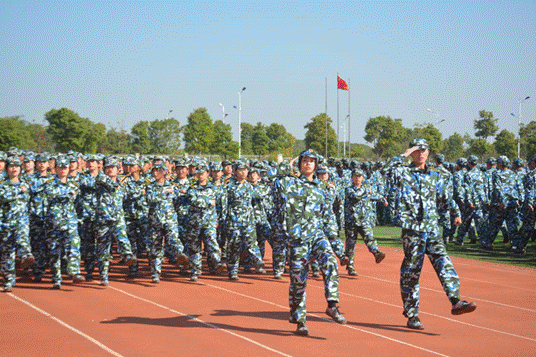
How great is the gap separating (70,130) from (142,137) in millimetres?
8348

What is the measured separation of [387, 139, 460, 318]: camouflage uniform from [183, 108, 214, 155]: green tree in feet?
187

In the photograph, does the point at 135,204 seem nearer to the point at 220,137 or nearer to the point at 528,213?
the point at 528,213

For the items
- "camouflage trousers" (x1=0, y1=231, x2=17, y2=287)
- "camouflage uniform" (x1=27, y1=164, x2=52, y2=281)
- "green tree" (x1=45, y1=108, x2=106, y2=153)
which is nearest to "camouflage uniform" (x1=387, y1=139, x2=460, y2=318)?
"camouflage trousers" (x1=0, y1=231, x2=17, y2=287)

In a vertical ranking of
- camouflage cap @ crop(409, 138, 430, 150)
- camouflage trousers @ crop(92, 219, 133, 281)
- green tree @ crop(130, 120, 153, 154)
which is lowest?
camouflage trousers @ crop(92, 219, 133, 281)

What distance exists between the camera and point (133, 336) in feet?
26.0

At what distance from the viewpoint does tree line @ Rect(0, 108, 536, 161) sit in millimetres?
59531

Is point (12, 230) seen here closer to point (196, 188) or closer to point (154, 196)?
point (154, 196)

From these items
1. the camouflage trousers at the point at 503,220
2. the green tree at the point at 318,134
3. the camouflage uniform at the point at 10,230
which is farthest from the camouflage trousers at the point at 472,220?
the green tree at the point at 318,134

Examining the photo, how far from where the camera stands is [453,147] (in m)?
87.6

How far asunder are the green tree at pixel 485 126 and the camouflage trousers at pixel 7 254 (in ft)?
179

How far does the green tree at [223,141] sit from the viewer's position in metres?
66.3

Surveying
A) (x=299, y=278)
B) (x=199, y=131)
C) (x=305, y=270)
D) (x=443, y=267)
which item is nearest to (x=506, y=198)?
(x=443, y=267)

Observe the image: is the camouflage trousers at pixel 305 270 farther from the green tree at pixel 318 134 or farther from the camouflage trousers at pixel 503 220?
the green tree at pixel 318 134

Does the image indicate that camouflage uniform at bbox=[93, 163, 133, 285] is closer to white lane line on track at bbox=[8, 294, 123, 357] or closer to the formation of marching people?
the formation of marching people
